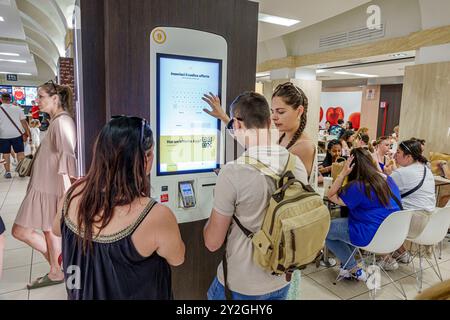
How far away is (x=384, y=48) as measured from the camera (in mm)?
5582

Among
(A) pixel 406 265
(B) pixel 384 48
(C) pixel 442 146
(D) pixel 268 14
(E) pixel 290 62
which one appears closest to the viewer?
(A) pixel 406 265

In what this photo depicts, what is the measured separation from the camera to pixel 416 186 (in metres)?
2.97

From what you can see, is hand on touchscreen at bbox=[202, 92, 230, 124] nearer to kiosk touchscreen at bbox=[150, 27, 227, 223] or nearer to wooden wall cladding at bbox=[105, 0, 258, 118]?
kiosk touchscreen at bbox=[150, 27, 227, 223]

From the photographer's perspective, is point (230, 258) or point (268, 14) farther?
point (268, 14)

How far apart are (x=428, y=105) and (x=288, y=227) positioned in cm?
466

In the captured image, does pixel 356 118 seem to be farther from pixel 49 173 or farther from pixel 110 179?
pixel 110 179

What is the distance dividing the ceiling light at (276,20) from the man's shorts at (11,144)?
16.9 ft

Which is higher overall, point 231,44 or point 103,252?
point 231,44

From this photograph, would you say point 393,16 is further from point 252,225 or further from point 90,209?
point 90,209

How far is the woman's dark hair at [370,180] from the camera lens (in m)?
2.58

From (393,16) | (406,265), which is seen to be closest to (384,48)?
(393,16)

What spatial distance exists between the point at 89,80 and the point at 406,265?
3500 mm

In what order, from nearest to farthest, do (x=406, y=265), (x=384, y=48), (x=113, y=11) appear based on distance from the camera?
(x=113, y=11) < (x=406, y=265) < (x=384, y=48)

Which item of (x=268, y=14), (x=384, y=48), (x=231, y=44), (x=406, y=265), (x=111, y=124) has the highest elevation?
(x=268, y=14)
